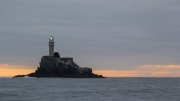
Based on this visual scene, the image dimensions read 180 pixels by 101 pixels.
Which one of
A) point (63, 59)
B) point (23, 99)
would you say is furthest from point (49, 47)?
point (23, 99)

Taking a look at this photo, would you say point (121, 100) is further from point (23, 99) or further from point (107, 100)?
point (23, 99)

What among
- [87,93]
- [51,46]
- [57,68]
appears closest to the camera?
[87,93]

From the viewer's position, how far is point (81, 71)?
148000 mm

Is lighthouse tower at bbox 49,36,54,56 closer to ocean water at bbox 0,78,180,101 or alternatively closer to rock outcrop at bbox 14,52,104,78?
rock outcrop at bbox 14,52,104,78

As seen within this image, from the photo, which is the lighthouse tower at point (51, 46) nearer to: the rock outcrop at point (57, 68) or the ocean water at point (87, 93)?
the rock outcrop at point (57, 68)

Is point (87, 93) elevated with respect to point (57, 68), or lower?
lower

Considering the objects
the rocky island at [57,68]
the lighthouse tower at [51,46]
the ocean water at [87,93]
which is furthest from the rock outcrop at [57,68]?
the ocean water at [87,93]

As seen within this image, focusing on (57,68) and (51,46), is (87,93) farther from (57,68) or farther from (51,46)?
(51,46)

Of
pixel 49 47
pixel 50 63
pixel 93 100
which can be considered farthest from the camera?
pixel 49 47

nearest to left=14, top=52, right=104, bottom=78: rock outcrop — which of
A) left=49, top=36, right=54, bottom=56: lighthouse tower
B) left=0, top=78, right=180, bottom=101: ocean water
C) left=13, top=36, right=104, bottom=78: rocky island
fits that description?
left=13, top=36, right=104, bottom=78: rocky island

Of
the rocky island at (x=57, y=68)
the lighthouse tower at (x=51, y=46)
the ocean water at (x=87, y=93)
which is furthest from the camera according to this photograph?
the lighthouse tower at (x=51, y=46)

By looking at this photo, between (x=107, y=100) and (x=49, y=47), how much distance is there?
102m

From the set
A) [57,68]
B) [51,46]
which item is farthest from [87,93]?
[51,46]

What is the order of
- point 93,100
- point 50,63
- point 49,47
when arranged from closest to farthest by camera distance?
point 93,100
point 50,63
point 49,47
